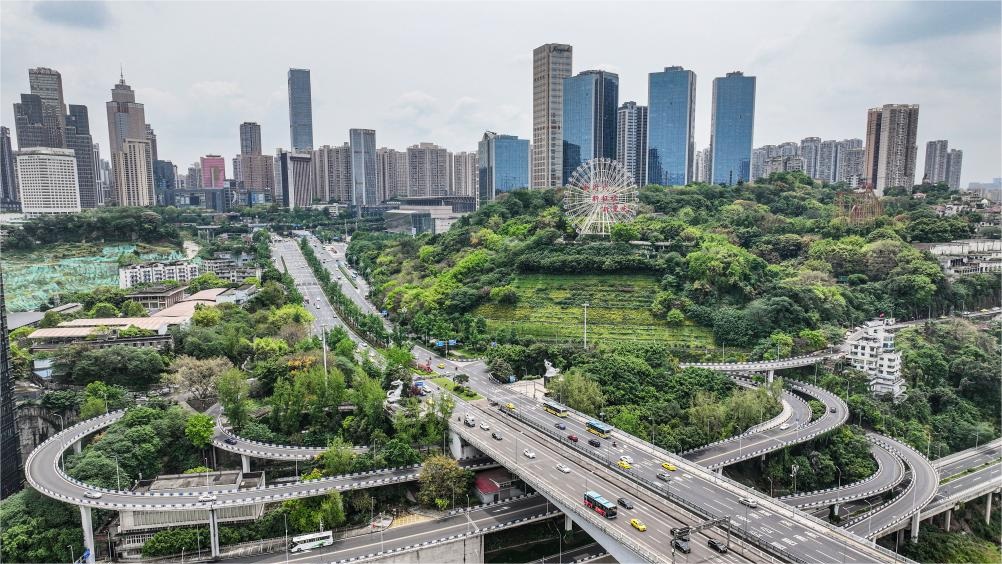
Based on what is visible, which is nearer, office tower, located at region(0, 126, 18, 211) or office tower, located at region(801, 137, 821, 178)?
office tower, located at region(0, 126, 18, 211)

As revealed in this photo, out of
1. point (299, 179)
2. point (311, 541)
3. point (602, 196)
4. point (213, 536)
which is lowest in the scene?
point (311, 541)

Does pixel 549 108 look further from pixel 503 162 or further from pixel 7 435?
pixel 7 435

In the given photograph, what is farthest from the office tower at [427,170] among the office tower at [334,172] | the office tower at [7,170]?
the office tower at [7,170]

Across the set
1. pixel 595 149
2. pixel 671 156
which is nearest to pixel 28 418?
pixel 595 149

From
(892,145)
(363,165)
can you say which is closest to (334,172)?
(363,165)

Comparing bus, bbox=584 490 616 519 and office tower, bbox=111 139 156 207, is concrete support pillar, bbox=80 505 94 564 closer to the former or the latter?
bus, bbox=584 490 616 519

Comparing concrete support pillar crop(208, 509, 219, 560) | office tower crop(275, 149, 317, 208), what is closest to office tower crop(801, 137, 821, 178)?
office tower crop(275, 149, 317, 208)
